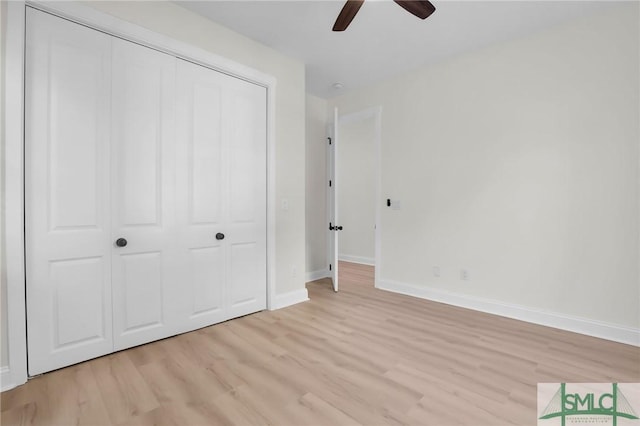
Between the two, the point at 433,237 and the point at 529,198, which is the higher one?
the point at 529,198

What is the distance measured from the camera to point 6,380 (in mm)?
1845

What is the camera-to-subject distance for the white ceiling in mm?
2562

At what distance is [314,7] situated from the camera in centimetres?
258

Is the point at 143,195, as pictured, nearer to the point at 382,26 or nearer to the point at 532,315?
the point at 382,26

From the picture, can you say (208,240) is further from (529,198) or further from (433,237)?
(529,198)

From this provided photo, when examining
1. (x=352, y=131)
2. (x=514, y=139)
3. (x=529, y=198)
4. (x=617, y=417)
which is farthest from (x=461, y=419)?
(x=352, y=131)

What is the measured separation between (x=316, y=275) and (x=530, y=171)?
3.04 m

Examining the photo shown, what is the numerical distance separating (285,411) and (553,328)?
261 cm

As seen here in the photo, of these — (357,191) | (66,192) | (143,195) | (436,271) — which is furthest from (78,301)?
(357,191)

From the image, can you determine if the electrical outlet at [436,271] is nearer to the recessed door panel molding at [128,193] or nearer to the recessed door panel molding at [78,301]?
the recessed door panel molding at [128,193]

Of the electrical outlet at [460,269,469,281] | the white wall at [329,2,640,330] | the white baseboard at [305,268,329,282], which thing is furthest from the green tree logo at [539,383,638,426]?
the white baseboard at [305,268,329,282]

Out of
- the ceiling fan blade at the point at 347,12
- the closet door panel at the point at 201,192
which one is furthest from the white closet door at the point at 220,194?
the ceiling fan blade at the point at 347,12

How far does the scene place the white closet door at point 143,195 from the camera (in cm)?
231

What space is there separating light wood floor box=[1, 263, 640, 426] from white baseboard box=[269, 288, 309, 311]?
330 millimetres
